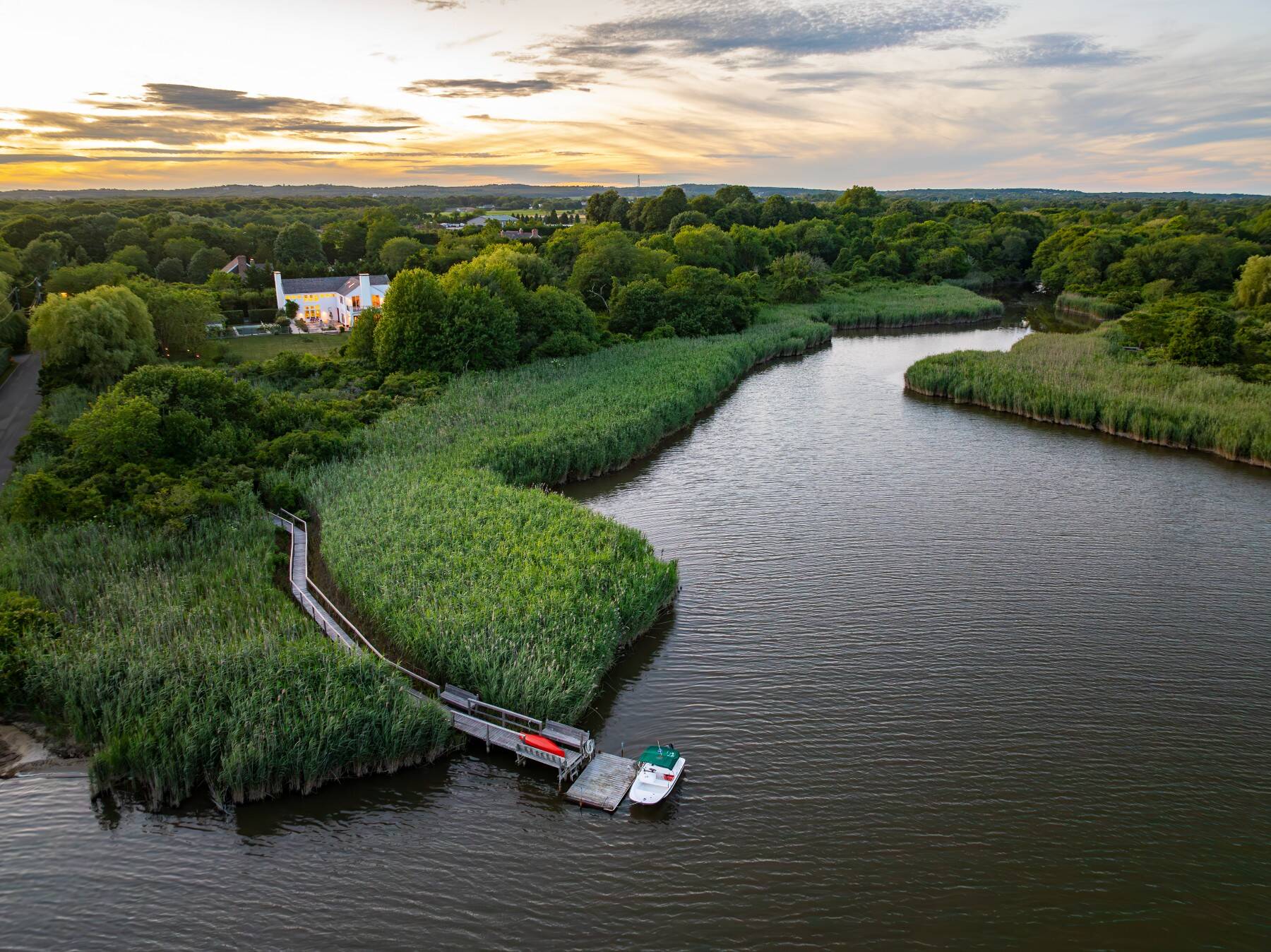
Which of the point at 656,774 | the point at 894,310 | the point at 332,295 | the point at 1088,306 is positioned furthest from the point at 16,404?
the point at 1088,306

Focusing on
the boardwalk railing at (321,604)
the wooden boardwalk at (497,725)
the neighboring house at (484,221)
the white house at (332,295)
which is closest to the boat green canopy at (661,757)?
the wooden boardwalk at (497,725)

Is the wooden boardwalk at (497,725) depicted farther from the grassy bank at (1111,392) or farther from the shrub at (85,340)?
the grassy bank at (1111,392)

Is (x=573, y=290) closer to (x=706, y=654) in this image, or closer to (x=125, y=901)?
(x=706, y=654)

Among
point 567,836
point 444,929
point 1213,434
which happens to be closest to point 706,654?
point 567,836

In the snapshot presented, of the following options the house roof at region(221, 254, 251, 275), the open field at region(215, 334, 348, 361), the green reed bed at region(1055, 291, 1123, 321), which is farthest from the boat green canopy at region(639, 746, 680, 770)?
the green reed bed at region(1055, 291, 1123, 321)

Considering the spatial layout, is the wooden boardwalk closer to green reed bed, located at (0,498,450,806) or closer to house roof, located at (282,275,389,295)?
green reed bed, located at (0,498,450,806)
